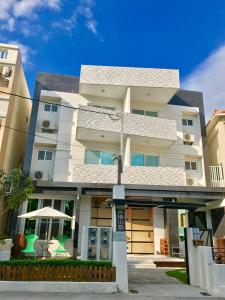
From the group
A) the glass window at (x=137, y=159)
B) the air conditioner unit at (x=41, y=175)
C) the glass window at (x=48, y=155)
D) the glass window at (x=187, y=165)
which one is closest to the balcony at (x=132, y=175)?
the glass window at (x=137, y=159)

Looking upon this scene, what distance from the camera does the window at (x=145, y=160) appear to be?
1692cm

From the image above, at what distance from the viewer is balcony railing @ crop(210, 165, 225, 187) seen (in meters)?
16.3

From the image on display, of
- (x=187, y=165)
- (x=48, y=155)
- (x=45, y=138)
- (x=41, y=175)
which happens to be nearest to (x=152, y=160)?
(x=187, y=165)

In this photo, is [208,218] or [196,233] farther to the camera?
[208,218]

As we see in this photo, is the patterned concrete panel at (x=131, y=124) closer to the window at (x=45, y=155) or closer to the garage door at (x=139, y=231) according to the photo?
the window at (x=45, y=155)

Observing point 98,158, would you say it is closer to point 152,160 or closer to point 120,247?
point 152,160

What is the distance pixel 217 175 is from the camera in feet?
55.1

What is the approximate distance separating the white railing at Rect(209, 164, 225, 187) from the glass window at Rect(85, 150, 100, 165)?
24.2ft

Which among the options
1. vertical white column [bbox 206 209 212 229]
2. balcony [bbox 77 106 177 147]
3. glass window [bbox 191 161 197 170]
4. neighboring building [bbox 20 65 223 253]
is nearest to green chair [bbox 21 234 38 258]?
neighboring building [bbox 20 65 223 253]

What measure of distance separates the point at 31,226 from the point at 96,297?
28.8 ft

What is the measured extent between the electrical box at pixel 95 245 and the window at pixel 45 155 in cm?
727

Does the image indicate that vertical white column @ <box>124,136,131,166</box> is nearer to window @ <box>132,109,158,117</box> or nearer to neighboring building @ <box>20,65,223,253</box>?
neighboring building @ <box>20,65,223,253</box>

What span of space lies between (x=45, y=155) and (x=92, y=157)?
9.46 feet

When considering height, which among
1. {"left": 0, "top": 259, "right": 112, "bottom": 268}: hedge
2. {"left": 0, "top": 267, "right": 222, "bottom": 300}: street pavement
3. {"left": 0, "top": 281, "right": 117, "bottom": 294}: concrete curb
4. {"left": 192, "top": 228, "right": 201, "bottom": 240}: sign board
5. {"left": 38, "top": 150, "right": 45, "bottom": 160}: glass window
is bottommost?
{"left": 0, "top": 267, "right": 222, "bottom": 300}: street pavement
